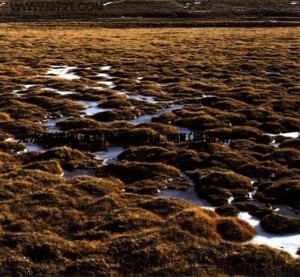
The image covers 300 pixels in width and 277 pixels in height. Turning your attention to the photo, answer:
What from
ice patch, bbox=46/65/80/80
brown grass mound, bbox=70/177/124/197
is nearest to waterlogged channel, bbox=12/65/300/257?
ice patch, bbox=46/65/80/80

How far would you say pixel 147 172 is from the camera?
18969 mm

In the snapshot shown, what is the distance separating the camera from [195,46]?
65.4 metres

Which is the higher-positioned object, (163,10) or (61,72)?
(163,10)

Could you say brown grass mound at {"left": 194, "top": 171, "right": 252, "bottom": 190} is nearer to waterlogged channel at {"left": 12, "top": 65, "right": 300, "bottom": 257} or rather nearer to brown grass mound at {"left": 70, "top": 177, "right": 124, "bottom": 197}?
waterlogged channel at {"left": 12, "top": 65, "right": 300, "bottom": 257}

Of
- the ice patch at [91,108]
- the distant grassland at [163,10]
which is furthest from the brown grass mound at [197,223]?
the distant grassland at [163,10]

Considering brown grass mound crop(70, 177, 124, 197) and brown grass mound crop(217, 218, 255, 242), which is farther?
brown grass mound crop(70, 177, 124, 197)

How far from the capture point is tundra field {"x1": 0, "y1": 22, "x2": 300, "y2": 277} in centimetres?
1268

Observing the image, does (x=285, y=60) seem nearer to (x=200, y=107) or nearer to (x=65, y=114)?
(x=200, y=107)

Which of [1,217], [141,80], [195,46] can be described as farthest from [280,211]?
[195,46]

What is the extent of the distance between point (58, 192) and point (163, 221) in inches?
167

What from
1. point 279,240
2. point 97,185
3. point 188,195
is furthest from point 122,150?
point 279,240

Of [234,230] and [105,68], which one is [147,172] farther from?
[105,68]

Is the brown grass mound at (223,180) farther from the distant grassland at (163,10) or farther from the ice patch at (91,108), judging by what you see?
the distant grassland at (163,10)

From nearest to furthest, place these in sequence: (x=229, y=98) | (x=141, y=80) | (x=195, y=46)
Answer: (x=229, y=98) < (x=141, y=80) < (x=195, y=46)
